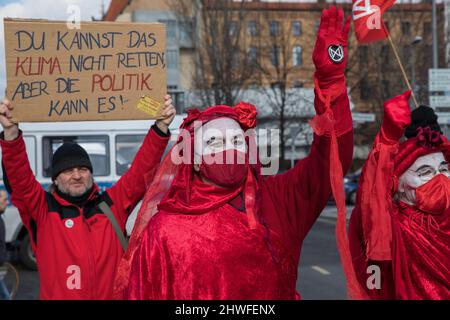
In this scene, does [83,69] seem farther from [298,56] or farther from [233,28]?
[298,56]

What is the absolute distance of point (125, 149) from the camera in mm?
11164

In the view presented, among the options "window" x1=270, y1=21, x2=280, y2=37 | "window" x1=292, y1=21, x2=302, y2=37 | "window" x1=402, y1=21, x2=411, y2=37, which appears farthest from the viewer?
"window" x1=292, y1=21, x2=302, y2=37

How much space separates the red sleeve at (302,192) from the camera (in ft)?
8.45

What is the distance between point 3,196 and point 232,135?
4.02 meters

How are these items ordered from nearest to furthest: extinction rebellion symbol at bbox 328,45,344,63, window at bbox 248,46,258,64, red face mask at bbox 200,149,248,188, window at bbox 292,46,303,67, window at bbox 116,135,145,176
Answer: extinction rebellion symbol at bbox 328,45,344,63 < red face mask at bbox 200,149,248,188 < window at bbox 116,135,145,176 < window at bbox 248,46,258,64 < window at bbox 292,46,303,67

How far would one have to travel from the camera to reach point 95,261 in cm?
330

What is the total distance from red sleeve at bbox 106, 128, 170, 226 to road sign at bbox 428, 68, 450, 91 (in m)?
9.24

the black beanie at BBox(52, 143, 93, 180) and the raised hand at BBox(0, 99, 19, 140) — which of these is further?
the black beanie at BBox(52, 143, 93, 180)

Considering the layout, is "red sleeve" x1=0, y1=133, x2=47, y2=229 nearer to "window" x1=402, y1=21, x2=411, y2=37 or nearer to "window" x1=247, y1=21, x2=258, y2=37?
"window" x1=247, y1=21, x2=258, y2=37

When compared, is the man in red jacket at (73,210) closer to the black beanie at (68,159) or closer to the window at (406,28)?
the black beanie at (68,159)

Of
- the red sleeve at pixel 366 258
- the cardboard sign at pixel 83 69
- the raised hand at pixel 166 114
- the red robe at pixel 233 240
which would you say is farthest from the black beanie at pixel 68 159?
the red sleeve at pixel 366 258

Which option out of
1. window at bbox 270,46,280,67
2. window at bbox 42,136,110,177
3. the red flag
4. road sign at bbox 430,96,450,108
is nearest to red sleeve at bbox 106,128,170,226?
the red flag

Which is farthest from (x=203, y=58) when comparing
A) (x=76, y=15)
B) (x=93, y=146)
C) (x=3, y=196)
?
(x=76, y=15)

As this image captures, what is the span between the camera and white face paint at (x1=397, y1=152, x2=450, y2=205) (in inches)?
123
